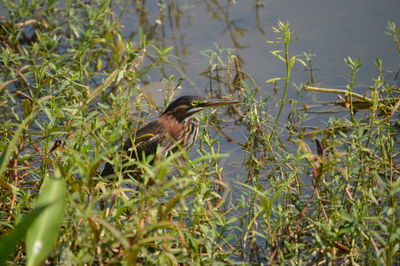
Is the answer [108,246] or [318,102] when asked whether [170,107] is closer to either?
[318,102]

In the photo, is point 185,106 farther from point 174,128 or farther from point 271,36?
point 271,36

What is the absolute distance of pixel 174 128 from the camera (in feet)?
21.2

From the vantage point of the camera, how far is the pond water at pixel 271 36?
752cm

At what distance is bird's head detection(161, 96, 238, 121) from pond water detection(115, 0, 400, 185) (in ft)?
1.70

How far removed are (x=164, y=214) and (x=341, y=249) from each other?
124 centimetres

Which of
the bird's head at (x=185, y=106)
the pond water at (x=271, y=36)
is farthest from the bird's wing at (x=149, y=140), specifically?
the pond water at (x=271, y=36)

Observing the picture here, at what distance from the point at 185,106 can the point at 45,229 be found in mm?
3308

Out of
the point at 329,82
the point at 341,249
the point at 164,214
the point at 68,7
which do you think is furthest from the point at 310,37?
the point at 164,214

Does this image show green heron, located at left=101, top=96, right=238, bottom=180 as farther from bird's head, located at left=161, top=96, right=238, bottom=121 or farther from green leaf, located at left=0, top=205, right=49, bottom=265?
green leaf, located at left=0, top=205, right=49, bottom=265

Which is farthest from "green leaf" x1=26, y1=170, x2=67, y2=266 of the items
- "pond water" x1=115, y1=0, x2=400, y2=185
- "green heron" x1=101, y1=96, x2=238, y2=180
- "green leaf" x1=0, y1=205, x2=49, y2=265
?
"pond water" x1=115, y1=0, x2=400, y2=185

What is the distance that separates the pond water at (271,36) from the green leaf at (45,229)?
11.4 feet

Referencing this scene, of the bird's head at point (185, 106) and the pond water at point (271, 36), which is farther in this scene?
the pond water at point (271, 36)

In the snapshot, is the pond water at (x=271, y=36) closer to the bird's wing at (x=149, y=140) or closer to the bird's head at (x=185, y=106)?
the bird's head at (x=185, y=106)

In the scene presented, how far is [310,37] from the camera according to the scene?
Answer: 838 cm
